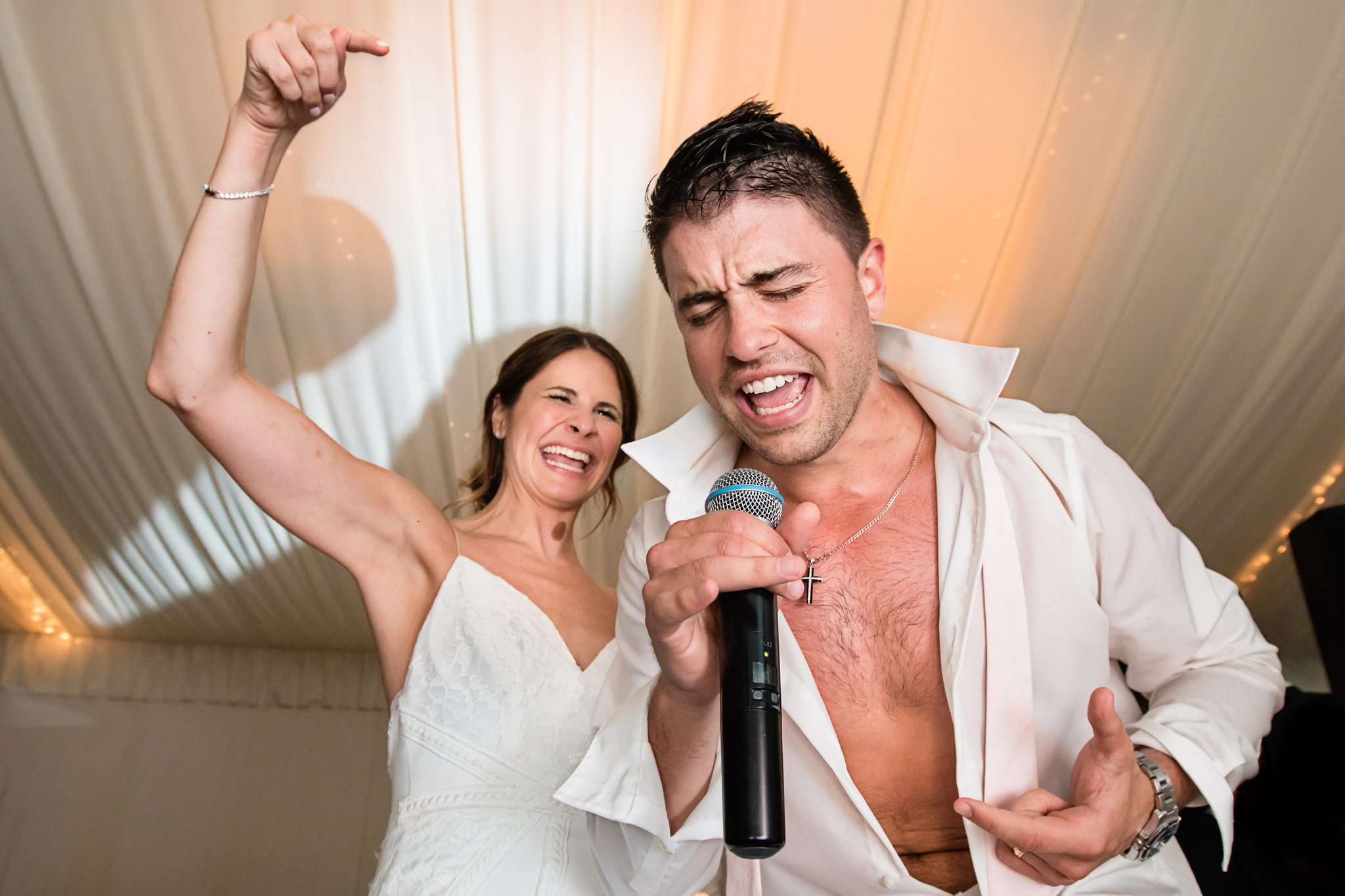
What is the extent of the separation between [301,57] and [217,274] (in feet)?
1.29

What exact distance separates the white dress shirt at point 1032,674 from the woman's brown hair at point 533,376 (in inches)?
38.6

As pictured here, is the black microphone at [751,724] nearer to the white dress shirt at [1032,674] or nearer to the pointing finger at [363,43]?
the white dress shirt at [1032,674]

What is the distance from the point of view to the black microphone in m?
0.91

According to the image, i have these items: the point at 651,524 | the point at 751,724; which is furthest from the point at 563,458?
the point at 751,724

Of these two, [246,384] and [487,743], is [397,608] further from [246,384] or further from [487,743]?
[246,384]

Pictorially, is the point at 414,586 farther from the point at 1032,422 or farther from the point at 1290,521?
the point at 1290,521

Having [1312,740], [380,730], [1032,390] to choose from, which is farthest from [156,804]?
[1312,740]

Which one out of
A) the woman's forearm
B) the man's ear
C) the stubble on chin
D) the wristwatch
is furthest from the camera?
the man's ear

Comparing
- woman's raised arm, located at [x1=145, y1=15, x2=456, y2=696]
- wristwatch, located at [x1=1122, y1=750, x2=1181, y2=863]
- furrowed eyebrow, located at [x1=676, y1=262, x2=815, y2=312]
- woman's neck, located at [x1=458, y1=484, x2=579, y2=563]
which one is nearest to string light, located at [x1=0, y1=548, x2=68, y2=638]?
woman's neck, located at [x1=458, y1=484, x2=579, y2=563]

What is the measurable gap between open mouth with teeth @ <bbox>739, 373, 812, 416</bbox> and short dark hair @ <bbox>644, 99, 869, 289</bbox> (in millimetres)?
309

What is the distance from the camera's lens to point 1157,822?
1.24 m

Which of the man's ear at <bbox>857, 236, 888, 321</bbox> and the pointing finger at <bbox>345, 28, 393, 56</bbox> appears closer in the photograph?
the pointing finger at <bbox>345, 28, 393, 56</bbox>

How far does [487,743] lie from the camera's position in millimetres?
1915

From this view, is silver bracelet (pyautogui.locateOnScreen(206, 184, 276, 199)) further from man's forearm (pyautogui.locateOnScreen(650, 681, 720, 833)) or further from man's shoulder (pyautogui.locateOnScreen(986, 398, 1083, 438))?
man's shoulder (pyautogui.locateOnScreen(986, 398, 1083, 438))
